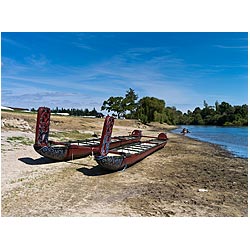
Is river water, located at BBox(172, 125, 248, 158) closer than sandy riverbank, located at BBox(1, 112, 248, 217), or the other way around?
sandy riverbank, located at BBox(1, 112, 248, 217)

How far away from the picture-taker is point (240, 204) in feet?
14.4

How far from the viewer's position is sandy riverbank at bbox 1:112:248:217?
390cm

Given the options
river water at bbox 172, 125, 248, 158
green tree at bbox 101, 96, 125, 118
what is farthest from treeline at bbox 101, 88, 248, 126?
river water at bbox 172, 125, 248, 158

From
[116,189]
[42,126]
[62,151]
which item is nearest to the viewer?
[116,189]

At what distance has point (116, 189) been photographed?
16.0 feet

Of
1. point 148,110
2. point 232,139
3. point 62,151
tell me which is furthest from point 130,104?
point 62,151

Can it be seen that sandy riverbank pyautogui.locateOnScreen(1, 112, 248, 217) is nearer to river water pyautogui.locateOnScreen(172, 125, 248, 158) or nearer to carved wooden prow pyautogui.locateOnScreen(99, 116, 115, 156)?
carved wooden prow pyautogui.locateOnScreen(99, 116, 115, 156)

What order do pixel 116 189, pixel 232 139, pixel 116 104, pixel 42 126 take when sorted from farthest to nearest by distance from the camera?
pixel 116 104 → pixel 232 139 → pixel 42 126 → pixel 116 189

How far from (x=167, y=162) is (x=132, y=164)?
1.59m

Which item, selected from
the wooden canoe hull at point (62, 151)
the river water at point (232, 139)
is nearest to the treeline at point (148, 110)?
the river water at point (232, 139)

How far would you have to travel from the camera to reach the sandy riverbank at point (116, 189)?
3.90 metres

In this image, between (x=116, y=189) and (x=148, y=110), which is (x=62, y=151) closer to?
(x=116, y=189)

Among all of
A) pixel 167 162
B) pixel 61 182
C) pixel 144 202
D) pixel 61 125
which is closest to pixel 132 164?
pixel 167 162
